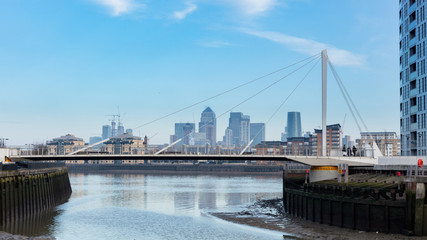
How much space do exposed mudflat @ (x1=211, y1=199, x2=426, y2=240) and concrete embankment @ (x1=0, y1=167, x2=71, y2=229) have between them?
22898 mm

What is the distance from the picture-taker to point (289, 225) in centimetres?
A: 5741

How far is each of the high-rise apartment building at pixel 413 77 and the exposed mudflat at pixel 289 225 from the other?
38.4m

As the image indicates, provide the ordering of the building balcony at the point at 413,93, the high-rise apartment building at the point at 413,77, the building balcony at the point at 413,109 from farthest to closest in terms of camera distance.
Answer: the building balcony at the point at 413,109, the building balcony at the point at 413,93, the high-rise apartment building at the point at 413,77

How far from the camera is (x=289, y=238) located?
49.8 m

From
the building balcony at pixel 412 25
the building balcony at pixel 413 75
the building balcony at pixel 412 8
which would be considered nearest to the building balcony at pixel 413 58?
the building balcony at pixel 413 75

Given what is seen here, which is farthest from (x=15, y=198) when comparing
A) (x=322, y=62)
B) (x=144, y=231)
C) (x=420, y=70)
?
(x=420, y=70)

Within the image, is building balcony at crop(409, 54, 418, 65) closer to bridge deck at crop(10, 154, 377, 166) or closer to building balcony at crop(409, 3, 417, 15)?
building balcony at crop(409, 3, 417, 15)

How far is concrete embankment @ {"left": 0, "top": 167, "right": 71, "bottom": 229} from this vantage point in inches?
2291

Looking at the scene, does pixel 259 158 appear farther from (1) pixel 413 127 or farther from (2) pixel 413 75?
(2) pixel 413 75

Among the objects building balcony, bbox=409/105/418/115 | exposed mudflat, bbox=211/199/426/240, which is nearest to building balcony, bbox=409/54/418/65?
building balcony, bbox=409/105/418/115

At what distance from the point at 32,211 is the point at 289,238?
1379 inches

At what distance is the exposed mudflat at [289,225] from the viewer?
4588 cm

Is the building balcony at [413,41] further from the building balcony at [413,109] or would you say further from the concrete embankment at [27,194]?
the concrete embankment at [27,194]

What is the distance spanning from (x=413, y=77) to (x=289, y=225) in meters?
61.1
